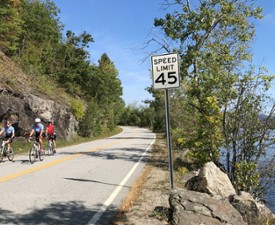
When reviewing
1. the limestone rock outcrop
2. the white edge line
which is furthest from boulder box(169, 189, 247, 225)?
the limestone rock outcrop

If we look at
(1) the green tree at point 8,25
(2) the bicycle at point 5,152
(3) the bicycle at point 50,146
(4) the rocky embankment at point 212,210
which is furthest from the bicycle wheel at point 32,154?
(1) the green tree at point 8,25

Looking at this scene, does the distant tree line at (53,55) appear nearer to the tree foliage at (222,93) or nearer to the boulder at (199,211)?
the tree foliage at (222,93)

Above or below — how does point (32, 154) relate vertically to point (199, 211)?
above

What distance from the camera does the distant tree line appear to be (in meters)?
32.8

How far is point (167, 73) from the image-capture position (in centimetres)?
774

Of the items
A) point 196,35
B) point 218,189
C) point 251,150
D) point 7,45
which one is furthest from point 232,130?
point 7,45

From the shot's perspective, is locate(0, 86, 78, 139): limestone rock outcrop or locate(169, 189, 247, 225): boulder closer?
locate(169, 189, 247, 225): boulder

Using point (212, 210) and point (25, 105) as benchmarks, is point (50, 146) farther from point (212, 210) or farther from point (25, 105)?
point (212, 210)

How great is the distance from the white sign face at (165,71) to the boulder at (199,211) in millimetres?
2429

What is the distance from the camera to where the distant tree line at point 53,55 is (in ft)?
107

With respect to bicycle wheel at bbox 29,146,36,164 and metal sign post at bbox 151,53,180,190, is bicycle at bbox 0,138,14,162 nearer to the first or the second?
bicycle wheel at bbox 29,146,36,164

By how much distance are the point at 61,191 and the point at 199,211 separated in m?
4.34

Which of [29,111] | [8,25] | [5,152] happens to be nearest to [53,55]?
[8,25]

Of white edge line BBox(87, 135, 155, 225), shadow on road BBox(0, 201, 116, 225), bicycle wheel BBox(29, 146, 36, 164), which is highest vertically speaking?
bicycle wheel BBox(29, 146, 36, 164)
